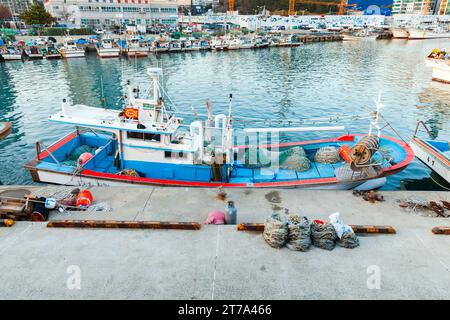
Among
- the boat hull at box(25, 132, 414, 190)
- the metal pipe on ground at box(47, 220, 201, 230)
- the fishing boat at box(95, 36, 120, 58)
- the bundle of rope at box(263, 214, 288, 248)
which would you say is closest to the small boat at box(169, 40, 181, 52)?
the fishing boat at box(95, 36, 120, 58)

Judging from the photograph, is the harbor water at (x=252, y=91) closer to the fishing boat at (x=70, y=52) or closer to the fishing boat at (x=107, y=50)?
the fishing boat at (x=70, y=52)

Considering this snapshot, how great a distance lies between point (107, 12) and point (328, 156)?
106058mm

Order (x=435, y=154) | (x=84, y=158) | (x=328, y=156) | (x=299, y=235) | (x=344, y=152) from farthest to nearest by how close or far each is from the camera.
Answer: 1. (x=435, y=154)
2. (x=328, y=156)
3. (x=344, y=152)
4. (x=84, y=158)
5. (x=299, y=235)

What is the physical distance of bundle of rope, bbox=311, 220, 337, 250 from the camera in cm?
701

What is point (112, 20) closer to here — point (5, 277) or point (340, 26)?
point (340, 26)

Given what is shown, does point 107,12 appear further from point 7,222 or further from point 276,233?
point 276,233

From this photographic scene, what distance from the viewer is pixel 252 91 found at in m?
33.5

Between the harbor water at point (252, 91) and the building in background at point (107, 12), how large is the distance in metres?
50.8

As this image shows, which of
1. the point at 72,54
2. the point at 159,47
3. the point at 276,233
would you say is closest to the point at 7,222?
the point at 276,233

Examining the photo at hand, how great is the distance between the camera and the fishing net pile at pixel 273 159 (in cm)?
1269

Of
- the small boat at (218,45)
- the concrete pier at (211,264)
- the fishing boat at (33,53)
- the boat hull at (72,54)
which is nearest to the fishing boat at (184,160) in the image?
the concrete pier at (211,264)

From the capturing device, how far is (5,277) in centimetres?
609

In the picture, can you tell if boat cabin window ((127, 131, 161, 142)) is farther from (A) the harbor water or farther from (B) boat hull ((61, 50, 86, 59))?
(B) boat hull ((61, 50, 86, 59))

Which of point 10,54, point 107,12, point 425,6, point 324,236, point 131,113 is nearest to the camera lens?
point 324,236
